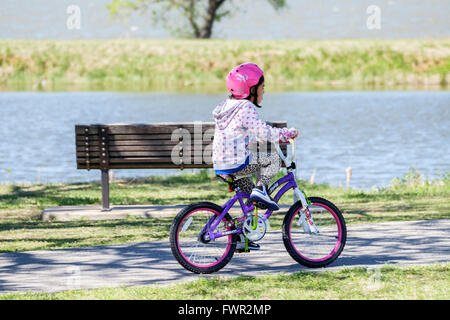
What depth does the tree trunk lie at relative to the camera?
177 ft

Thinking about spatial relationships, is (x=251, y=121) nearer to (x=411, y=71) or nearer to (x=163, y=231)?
(x=163, y=231)

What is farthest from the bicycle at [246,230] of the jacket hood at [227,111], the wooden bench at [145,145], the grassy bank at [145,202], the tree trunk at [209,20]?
Answer: the tree trunk at [209,20]

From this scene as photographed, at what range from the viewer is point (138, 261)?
8.12m

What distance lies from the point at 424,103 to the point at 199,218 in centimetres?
2604

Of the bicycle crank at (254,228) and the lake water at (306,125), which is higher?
the bicycle crank at (254,228)

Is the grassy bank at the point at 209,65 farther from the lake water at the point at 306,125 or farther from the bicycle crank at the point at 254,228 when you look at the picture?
the bicycle crank at the point at 254,228

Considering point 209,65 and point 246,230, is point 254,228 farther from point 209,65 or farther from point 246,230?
point 209,65

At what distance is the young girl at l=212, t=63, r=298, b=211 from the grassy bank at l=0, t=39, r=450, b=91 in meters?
34.9

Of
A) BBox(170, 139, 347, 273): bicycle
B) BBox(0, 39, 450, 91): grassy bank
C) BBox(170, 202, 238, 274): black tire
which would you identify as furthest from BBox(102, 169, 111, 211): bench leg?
BBox(0, 39, 450, 91): grassy bank

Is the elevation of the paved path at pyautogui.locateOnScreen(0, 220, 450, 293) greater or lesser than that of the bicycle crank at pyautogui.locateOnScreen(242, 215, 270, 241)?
lesser

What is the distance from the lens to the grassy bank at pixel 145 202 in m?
9.76

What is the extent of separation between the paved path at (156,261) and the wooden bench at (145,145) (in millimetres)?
2366

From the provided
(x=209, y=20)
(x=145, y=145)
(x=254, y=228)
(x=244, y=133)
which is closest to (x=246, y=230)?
(x=254, y=228)

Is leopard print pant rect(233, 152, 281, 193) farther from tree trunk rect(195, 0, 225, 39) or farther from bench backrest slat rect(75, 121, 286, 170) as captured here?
tree trunk rect(195, 0, 225, 39)
